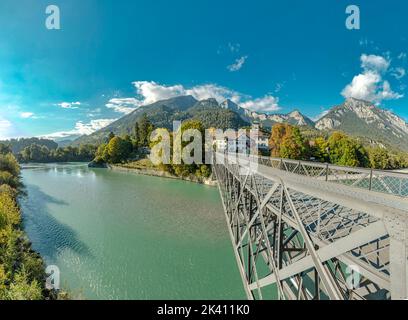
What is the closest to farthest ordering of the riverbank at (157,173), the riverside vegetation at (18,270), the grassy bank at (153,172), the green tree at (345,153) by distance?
the riverside vegetation at (18,270), the riverbank at (157,173), the grassy bank at (153,172), the green tree at (345,153)

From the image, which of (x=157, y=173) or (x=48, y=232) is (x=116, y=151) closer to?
(x=157, y=173)

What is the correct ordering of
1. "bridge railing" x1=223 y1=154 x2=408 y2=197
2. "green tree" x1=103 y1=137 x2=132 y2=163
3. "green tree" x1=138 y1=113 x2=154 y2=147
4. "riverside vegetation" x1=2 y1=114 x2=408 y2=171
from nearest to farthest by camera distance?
1. "bridge railing" x1=223 y1=154 x2=408 y2=197
2. "riverside vegetation" x1=2 y1=114 x2=408 y2=171
3. "green tree" x1=103 y1=137 x2=132 y2=163
4. "green tree" x1=138 y1=113 x2=154 y2=147

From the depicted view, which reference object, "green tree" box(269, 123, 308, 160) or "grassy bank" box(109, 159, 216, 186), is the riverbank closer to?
"grassy bank" box(109, 159, 216, 186)

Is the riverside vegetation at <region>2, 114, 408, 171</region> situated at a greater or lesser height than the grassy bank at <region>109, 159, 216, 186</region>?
greater

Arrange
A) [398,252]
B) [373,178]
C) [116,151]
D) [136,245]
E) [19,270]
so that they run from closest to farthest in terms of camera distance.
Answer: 1. [398,252]
2. [373,178]
3. [19,270]
4. [136,245]
5. [116,151]

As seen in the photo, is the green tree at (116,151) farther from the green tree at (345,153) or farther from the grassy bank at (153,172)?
the green tree at (345,153)

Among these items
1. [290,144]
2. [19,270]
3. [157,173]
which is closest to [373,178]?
[19,270]

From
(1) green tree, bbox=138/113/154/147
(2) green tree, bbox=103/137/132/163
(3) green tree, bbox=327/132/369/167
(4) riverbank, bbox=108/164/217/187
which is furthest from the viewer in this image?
(1) green tree, bbox=138/113/154/147

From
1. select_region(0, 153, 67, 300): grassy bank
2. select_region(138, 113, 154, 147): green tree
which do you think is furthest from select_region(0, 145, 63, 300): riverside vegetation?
select_region(138, 113, 154, 147): green tree

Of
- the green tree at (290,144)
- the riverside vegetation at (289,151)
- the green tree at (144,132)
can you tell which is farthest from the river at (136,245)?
the green tree at (144,132)
